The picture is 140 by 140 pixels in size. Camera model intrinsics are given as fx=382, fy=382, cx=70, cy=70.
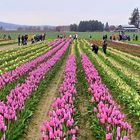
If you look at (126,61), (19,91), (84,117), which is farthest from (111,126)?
(126,61)

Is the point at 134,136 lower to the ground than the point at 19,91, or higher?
lower

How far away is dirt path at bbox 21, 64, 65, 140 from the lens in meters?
10.6

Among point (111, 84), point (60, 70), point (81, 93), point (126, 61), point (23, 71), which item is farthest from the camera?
point (126, 61)

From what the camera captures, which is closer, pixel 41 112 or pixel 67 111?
pixel 67 111

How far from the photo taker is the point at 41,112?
43.3 ft

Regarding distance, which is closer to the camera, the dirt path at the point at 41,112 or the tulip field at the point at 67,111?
the tulip field at the point at 67,111

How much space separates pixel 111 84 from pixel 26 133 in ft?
29.6

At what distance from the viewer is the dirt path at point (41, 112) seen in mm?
10633

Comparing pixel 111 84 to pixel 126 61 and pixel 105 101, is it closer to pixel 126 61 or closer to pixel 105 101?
pixel 105 101

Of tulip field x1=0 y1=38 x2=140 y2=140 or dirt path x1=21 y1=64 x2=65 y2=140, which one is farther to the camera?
dirt path x1=21 y1=64 x2=65 y2=140

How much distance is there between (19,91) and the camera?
12.7m

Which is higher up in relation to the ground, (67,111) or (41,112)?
(67,111)

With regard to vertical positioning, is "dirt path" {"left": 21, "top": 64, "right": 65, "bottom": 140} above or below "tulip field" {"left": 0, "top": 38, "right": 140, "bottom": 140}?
below

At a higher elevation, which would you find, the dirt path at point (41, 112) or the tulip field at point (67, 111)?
the tulip field at point (67, 111)
